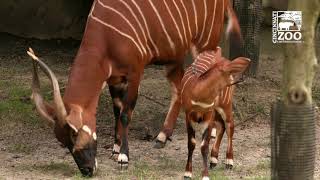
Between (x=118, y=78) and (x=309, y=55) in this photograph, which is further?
(x=118, y=78)

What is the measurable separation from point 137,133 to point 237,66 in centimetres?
228

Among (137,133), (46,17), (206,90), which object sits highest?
(46,17)

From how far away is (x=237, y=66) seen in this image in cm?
445

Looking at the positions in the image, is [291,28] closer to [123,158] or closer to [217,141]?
[217,141]

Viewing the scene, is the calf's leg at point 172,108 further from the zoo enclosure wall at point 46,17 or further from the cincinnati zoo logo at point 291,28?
the zoo enclosure wall at point 46,17

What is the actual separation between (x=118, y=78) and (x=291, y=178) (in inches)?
106

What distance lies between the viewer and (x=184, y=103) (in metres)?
4.70

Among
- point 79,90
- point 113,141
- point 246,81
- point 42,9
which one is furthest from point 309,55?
point 42,9

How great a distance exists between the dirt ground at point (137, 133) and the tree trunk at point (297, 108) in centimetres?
191

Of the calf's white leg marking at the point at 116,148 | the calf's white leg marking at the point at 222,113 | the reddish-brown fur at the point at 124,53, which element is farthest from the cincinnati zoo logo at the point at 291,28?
the calf's white leg marking at the point at 116,148

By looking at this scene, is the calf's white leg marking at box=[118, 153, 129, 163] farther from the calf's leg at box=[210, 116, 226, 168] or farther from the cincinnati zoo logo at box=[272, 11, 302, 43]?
the cincinnati zoo logo at box=[272, 11, 302, 43]

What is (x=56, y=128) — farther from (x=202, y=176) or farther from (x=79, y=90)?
(x=202, y=176)

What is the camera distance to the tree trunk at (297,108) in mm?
2945

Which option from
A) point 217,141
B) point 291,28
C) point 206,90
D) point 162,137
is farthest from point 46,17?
point 291,28
